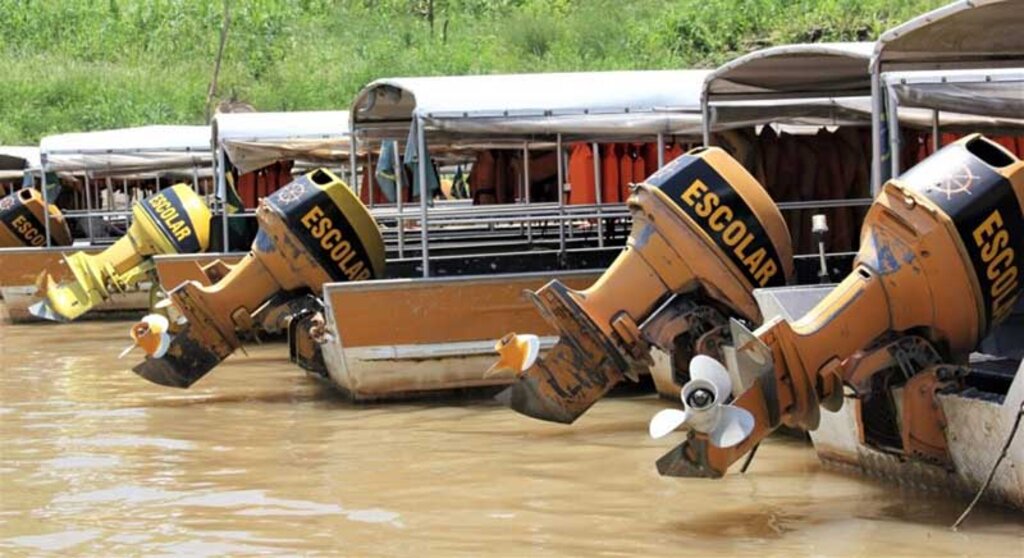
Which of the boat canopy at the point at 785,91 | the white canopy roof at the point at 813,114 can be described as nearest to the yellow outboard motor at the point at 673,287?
the boat canopy at the point at 785,91

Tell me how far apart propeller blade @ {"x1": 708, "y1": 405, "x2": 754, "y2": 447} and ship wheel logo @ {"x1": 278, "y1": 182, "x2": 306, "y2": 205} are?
5493 mm

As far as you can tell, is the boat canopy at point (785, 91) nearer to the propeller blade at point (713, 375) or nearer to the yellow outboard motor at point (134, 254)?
the propeller blade at point (713, 375)

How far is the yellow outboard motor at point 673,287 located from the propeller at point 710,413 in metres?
1.85

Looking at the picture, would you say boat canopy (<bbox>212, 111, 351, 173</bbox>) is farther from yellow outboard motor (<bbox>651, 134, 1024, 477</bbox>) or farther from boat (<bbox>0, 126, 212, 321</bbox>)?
yellow outboard motor (<bbox>651, 134, 1024, 477</bbox>)

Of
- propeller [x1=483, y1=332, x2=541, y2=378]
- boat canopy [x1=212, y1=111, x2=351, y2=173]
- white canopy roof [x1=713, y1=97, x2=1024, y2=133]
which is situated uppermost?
white canopy roof [x1=713, y1=97, x2=1024, y2=133]

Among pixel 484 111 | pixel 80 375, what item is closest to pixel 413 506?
pixel 484 111

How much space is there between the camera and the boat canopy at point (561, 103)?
40.5 feet

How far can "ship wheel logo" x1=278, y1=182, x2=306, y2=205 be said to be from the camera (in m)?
12.4

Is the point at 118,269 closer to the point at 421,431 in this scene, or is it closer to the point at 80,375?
the point at 80,375

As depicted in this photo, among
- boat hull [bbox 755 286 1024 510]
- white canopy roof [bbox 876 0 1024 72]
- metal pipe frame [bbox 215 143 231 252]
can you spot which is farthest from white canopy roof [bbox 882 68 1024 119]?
metal pipe frame [bbox 215 143 231 252]

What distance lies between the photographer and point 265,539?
801 cm

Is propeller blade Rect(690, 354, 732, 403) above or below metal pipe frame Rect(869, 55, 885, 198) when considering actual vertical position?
below

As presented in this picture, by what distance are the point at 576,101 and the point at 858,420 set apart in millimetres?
4761

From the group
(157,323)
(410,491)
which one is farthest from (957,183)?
(157,323)
